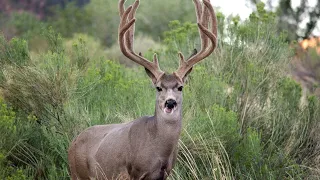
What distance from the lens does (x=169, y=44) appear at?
14562 mm

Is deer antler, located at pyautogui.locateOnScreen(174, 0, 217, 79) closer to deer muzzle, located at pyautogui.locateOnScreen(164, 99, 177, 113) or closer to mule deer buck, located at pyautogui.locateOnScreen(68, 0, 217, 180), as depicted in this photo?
mule deer buck, located at pyautogui.locateOnScreen(68, 0, 217, 180)

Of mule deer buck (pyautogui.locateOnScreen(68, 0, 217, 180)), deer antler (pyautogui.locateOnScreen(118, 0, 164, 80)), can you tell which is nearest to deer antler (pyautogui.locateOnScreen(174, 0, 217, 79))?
mule deer buck (pyautogui.locateOnScreen(68, 0, 217, 180))

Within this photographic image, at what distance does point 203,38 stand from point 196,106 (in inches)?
88.0

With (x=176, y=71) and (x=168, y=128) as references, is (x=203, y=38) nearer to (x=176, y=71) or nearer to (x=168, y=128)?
(x=176, y=71)

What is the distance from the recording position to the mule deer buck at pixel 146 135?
9.09 m

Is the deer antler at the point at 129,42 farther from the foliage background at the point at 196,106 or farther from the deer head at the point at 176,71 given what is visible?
the foliage background at the point at 196,106

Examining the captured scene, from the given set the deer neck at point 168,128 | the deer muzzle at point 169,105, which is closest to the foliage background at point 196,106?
the deer neck at point 168,128

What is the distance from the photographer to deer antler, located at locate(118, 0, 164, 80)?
9.38 metres

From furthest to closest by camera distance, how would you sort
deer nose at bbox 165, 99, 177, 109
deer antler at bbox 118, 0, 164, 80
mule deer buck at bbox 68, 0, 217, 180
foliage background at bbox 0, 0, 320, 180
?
foliage background at bbox 0, 0, 320, 180 → deer antler at bbox 118, 0, 164, 80 → mule deer buck at bbox 68, 0, 217, 180 → deer nose at bbox 165, 99, 177, 109

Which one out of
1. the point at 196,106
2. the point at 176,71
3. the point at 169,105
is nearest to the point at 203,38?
the point at 176,71

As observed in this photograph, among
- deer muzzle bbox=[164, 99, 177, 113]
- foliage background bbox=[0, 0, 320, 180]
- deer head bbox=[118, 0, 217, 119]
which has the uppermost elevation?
deer head bbox=[118, 0, 217, 119]

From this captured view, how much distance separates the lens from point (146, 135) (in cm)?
928

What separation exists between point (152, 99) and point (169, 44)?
2.80m

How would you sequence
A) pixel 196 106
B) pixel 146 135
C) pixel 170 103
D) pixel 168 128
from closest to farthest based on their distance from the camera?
pixel 170 103
pixel 168 128
pixel 146 135
pixel 196 106
